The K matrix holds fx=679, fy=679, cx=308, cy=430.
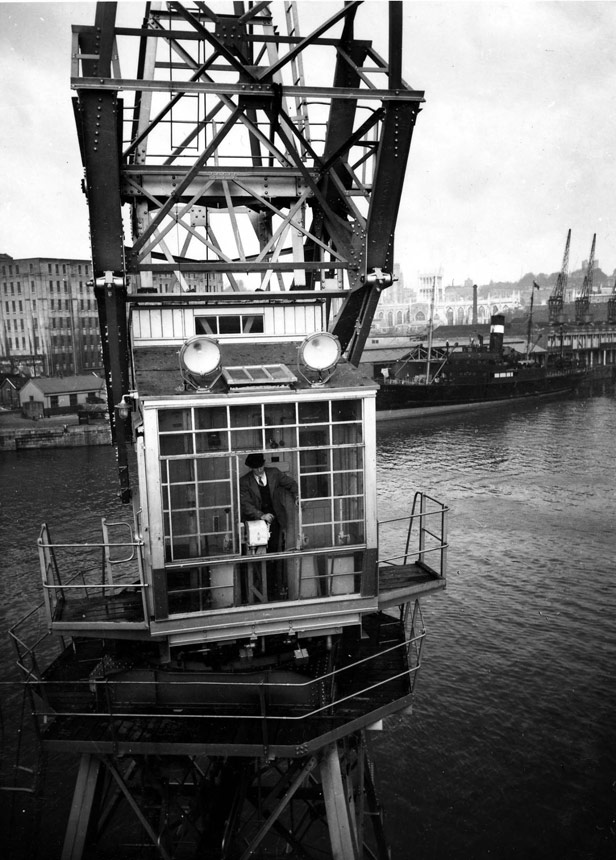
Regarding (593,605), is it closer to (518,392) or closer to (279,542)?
(279,542)

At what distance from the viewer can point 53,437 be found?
63.2 meters

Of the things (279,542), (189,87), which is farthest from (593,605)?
(189,87)

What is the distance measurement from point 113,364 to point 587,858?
15155 mm

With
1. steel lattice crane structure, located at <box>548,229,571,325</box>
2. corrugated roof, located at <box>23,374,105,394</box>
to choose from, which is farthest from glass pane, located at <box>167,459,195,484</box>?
steel lattice crane structure, located at <box>548,229,571,325</box>

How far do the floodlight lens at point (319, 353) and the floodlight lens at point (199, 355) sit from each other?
143cm

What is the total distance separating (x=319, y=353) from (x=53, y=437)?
57454 millimetres

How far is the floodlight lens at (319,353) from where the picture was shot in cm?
1091

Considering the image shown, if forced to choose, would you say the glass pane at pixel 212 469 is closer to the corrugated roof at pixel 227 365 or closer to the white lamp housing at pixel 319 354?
the corrugated roof at pixel 227 365

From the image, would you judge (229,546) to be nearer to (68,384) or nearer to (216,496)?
(216,496)

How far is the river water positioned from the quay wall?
431 inches

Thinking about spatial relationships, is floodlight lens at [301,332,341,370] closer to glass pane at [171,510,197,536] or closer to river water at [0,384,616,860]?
glass pane at [171,510,197,536]

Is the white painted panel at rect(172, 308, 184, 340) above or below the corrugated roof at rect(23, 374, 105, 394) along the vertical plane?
above

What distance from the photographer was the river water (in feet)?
54.3

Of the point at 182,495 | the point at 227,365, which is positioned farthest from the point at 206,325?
the point at 182,495
